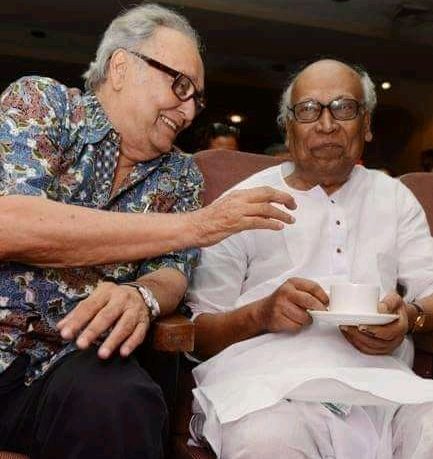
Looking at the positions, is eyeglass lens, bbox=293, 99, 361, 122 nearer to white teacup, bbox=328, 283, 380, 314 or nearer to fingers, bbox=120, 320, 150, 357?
white teacup, bbox=328, 283, 380, 314

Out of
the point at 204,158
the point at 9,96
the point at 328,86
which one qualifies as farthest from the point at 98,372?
the point at 328,86

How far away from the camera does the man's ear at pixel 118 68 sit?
1.57 meters

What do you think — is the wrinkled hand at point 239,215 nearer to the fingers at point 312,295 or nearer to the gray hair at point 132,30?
the fingers at point 312,295

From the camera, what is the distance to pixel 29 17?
6.75 meters

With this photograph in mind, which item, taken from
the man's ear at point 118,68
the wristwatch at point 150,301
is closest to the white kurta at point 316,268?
the wristwatch at point 150,301

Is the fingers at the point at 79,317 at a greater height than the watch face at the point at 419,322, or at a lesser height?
greater

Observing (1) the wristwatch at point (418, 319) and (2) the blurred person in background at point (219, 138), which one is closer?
(1) the wristwatch at point (418, 319)

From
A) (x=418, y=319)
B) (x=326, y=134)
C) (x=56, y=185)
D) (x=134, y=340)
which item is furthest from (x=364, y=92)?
(x=134, y=340)

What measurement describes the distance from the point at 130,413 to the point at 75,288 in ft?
1.24

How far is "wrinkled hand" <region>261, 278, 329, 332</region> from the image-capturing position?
4.66ft

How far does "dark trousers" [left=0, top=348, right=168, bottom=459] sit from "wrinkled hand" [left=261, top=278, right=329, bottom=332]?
0.42m

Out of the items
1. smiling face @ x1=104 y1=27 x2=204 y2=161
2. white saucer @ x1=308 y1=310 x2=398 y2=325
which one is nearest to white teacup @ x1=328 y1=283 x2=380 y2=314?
white saucer @ x1=308 y1=310 x2=398 y2=325

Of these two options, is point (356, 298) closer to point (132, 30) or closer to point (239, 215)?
point (239, 215)

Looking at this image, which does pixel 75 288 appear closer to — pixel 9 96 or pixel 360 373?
pixel 9 96
